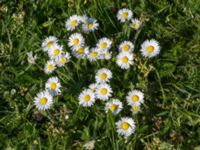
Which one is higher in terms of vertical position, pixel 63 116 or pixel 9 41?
pixel 9 41

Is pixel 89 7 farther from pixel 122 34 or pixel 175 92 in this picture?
pixel 175 92

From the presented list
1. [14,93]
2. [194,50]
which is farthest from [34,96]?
[194,50]

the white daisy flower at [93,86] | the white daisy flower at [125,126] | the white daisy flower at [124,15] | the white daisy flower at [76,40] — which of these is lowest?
the white daisy flower at [125,126]

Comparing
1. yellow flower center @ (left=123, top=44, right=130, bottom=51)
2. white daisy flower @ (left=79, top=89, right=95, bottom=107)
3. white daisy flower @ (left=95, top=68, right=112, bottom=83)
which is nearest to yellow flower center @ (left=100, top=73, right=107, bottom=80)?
white daisy flower @ (left=95, top=68, right=112, bottom=83)

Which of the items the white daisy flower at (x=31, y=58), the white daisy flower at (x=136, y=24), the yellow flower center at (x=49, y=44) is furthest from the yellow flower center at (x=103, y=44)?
the white daisy flower at (x=31, y=58)

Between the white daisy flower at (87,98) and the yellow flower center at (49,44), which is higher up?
the yellow flower center at (49,44)

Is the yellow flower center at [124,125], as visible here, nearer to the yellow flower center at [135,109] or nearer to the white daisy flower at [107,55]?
the yellow flower center at [135,109]

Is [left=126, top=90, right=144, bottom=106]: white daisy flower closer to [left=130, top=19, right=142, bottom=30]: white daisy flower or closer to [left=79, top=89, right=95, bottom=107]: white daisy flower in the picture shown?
[left=79, top=89, right=95, bottom=107]: white daisy flower

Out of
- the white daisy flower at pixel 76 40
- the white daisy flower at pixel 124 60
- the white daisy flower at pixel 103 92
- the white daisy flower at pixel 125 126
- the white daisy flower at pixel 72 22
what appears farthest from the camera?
the white daisy flower at pixel 72 22
